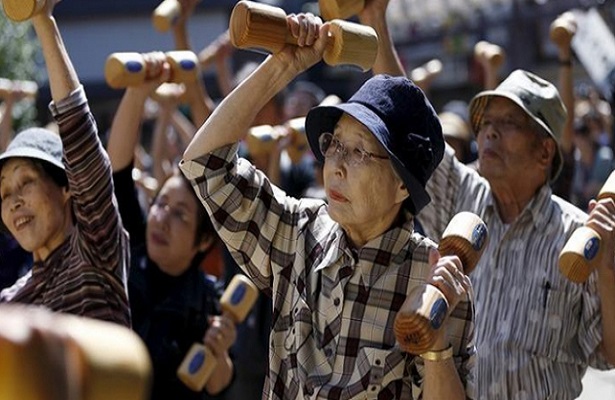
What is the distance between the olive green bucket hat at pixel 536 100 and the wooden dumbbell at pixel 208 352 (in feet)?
3.56

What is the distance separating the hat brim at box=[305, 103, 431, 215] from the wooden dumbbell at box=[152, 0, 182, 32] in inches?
97.3

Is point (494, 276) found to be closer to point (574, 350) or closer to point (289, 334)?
point (574, 350)

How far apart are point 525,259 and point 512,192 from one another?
285mm

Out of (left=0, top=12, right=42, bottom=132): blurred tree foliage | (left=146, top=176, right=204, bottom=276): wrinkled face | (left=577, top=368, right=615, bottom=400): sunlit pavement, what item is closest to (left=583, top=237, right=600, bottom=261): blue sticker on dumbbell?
(left=146, top=176, right=204, bottom=276): wrinkled face

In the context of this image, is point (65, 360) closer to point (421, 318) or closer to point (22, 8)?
point (421, 318)

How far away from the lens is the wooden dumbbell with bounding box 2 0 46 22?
3.21 metres

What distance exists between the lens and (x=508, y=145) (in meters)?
3.79

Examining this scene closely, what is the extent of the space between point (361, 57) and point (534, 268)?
1058mm

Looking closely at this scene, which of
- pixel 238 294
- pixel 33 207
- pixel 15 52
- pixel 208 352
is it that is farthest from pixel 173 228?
pixel 15 52

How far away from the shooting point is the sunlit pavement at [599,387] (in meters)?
5.51

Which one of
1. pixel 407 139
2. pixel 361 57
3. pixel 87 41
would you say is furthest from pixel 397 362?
pixel 87 41

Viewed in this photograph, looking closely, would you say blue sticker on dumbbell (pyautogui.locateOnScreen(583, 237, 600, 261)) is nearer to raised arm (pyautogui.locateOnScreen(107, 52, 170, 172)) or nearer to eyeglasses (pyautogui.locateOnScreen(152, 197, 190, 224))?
raised arm (pyautogui.locateOnScreen(107, 52, 170, 172))

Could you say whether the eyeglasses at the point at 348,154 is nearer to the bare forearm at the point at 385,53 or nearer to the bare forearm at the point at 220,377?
the bare forearm at the point at 385,53

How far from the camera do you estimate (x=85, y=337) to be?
1.25 m
